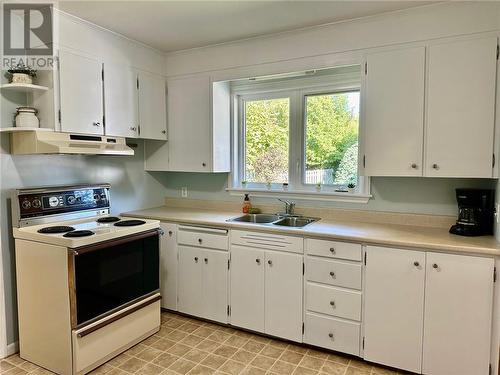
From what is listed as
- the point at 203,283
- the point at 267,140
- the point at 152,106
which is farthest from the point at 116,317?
the point at 267,140

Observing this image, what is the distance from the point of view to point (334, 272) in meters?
2.39

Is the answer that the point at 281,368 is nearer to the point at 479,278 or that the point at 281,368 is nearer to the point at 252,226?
the point at 252,226

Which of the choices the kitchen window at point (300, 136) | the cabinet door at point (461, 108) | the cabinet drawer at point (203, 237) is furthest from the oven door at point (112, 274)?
the cabinet door at point (461, 108)

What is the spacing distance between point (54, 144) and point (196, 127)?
51.6 inches

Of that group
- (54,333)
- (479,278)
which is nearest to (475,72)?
(479,278)

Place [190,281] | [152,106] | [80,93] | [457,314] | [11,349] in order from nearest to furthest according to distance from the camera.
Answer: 1. [457,314]
2. [11,349]
3. [80,93]
4. [190,281]
5. [152,106]

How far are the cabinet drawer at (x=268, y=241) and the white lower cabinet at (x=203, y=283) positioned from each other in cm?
20

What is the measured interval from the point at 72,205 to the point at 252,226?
4.67 feet

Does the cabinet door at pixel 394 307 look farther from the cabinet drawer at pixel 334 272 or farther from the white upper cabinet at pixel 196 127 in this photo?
the white upper cabinet at pixel 196 127

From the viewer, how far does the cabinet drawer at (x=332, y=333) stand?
2361mm

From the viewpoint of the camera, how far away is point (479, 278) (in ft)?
6.56

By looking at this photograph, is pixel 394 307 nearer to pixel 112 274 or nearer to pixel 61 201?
pixel 112 274

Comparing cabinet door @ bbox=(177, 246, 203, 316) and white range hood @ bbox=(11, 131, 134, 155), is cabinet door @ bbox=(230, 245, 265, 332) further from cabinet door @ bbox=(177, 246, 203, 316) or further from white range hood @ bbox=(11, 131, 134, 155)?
white range hood @ bbox=(11, 131, 134, 155)

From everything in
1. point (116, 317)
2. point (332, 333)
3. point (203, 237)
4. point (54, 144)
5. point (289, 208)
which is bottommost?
point (332, 333)
